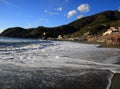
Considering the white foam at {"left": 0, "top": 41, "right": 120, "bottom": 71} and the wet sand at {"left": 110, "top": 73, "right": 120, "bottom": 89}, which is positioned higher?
the white foam at {"left": 0, "top": 41, "right": 120, "bottom": 71}

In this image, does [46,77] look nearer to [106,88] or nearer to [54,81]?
[54,81]

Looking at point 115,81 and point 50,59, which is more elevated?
point 50,59

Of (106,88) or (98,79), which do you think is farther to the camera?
(98,79)

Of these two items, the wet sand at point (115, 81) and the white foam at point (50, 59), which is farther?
the white foam at point (50, 59)

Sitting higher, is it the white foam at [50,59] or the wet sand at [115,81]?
the white foam at [50,59]

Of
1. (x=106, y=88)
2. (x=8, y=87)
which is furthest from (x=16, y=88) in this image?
(x=106, y=88)

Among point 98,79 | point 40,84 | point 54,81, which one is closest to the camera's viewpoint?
point 40,84

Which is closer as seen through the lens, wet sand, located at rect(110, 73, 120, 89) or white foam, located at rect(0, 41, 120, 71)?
wet sand, located at rect(110, 73, 120, 89)

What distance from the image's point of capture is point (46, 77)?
1136 cm

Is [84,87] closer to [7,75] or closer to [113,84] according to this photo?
[113,84]

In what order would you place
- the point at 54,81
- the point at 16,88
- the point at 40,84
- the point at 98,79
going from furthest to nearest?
the point at 98,79 < the point at 54,81 < the point at 40,84 < the point at 16,88

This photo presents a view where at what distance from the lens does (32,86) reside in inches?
375

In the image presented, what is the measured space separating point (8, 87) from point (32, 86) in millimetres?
1054

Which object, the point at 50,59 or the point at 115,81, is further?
the point at 50,59
